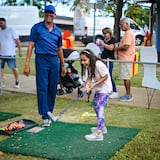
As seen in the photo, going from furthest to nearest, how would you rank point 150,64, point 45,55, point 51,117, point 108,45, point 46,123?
1. point 108,45
2. point 150,64
3. point 51,117
4. point 46,123
5. point 45,55

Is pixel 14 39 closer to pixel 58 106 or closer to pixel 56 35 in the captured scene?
pixel 58 106

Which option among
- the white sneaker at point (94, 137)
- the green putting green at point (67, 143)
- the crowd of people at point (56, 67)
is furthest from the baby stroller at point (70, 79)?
the white sneaker at point (94, 137)

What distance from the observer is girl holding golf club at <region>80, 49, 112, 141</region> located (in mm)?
5277

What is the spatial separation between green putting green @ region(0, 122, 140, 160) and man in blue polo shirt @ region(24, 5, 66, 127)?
19.8 inches

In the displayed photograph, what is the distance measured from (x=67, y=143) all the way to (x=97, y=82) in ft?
3.11

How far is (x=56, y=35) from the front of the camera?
242 inches

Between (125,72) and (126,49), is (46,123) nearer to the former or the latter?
(125,72)

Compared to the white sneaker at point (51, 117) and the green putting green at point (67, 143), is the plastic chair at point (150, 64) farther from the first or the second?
the white sneaker at point (51, 117)

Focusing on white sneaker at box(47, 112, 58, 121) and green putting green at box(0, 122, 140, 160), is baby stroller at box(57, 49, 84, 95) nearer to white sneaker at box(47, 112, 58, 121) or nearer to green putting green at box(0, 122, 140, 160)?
white sneaker at box(47, 112, 58, 121)

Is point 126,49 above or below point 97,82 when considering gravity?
above

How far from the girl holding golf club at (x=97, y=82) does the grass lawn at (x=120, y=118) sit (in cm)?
51

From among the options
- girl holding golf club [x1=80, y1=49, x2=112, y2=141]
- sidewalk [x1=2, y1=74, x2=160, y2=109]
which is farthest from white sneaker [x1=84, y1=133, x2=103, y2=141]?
sidewalk [x1=2, y1=74, x2=160, y2=109]

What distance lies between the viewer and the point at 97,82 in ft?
17.4

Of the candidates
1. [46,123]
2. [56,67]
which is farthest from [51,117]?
[56,67]
